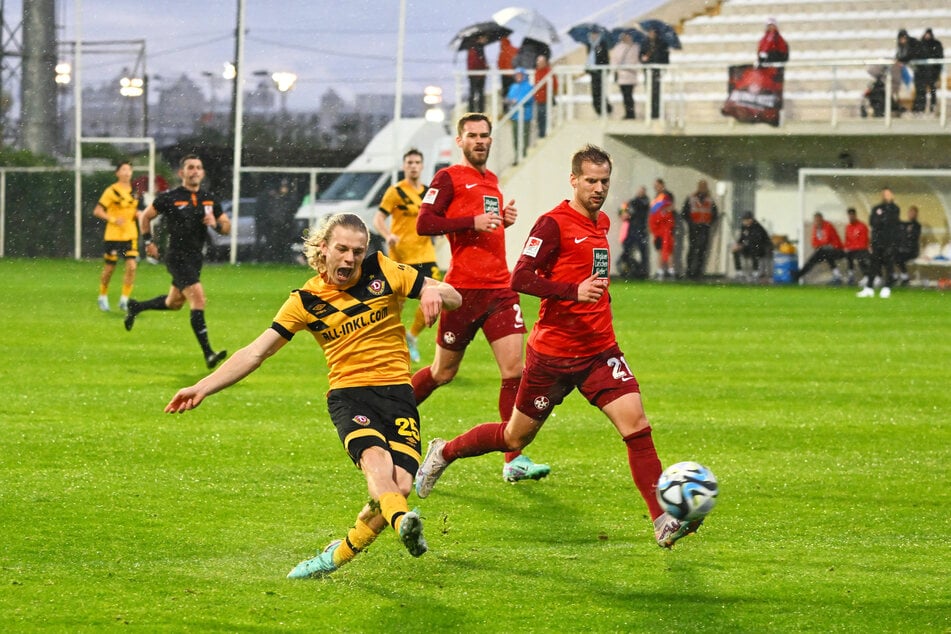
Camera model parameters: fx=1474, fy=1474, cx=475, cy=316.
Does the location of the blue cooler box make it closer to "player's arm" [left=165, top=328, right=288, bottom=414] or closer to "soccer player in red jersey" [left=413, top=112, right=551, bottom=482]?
"soccer player in red jersey" [left=413, top=112, right=551, bottom=482]

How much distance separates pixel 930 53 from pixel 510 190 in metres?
9.65

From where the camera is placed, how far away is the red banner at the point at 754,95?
32375 millimetres

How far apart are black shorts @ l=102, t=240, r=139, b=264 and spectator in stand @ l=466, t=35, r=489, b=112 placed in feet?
43.4

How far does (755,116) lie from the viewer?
32.7 m

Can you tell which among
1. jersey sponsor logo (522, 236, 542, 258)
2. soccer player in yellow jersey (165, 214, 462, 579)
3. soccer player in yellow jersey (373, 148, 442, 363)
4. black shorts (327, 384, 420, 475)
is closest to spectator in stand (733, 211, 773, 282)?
soccer player in yellow jersey (373, 148, 442, 363)

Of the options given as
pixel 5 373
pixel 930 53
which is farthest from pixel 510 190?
pixel 5 373

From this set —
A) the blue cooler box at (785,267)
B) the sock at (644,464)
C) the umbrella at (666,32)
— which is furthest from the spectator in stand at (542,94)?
the sock at (644,464)

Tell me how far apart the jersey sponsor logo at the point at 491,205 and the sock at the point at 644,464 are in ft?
10.3

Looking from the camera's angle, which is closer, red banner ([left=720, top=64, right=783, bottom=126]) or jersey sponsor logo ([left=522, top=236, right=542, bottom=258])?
jersey sponsor logo ([left=522, top=236, right=542, bottom=258])

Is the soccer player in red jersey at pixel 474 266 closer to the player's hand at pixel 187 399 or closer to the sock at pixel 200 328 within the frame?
the player's hand at pixel 187 399

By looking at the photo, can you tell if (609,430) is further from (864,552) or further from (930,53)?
(930,53)

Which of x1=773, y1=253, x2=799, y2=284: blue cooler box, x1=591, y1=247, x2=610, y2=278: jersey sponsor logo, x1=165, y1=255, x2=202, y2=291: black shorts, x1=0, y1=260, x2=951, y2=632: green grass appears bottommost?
x1=773, y1=253, x2=799, y2=284: blue cooler box

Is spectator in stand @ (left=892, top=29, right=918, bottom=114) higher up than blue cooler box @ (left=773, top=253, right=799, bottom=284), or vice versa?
spectator in stand @ (left=892, top=29, right=918, bottom=114)

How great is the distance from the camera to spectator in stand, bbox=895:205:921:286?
3103 cm
